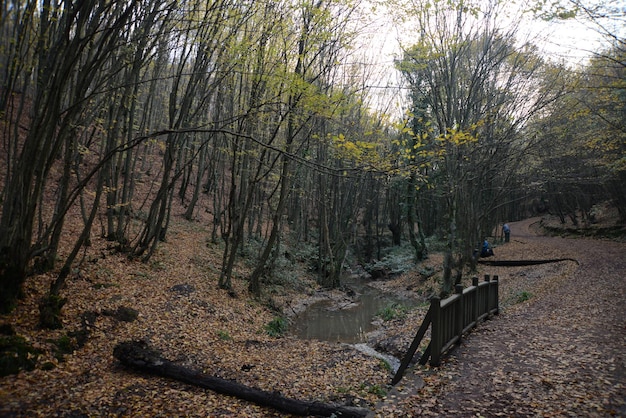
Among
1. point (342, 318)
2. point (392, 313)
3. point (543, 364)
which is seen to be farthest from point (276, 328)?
point (543, 364)

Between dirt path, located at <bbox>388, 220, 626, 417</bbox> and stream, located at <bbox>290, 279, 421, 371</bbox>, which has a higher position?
dirt path, located at <bbox>388, 220, 626, 417</bbox>

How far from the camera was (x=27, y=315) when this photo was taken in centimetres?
642

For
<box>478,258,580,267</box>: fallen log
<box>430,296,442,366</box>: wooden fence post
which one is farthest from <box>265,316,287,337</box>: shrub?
<box>478,258,580,267</box>: fallen log

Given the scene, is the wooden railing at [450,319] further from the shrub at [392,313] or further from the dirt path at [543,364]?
the shrub at [392,313]

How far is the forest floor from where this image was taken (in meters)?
4.91

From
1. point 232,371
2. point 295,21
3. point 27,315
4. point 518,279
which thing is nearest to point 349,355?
point 232,371

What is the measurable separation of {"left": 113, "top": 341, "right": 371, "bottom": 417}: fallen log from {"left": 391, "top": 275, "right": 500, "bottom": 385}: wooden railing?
4.64 feet

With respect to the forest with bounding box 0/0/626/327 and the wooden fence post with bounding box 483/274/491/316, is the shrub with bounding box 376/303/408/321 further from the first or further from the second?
the wooden fence post with bounding box 483/274/491/316

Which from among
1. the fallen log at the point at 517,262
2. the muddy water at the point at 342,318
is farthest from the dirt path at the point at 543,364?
the fallen log at the point at 517,262

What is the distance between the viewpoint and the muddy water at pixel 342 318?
1202cm

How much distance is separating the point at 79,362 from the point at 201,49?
27.0ft

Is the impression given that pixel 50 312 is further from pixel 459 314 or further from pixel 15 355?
pixel 459 314

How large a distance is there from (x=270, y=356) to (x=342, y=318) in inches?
266

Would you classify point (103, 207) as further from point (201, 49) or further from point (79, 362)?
point (79, 362)
